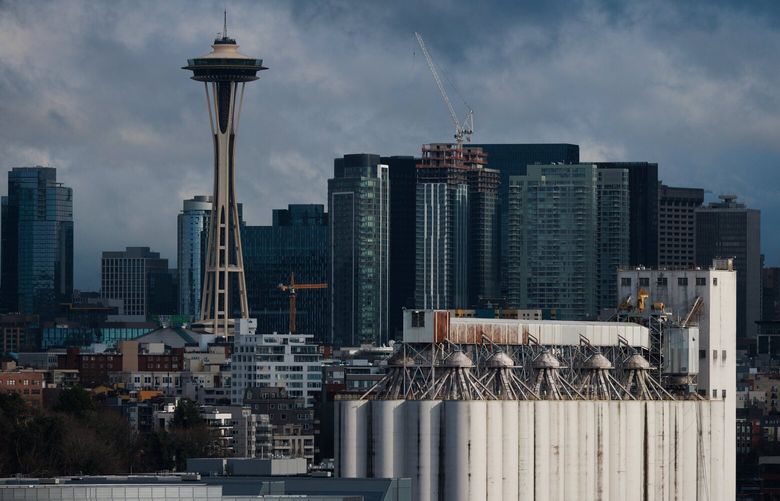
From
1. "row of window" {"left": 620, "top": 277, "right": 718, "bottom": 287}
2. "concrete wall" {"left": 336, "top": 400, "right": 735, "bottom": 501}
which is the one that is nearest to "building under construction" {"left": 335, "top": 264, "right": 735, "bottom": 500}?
"concrete wall" {"left": 336, "top": 400, "right": 735, "bottom": 501}

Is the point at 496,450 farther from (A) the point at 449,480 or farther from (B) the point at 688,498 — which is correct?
(B) the point at 688,498

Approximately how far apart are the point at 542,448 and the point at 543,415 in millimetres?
1936

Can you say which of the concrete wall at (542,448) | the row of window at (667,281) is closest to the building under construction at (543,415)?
the concrete wall at (542,448)

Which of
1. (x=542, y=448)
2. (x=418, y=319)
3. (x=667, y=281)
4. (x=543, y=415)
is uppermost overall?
(x=667, y=281)

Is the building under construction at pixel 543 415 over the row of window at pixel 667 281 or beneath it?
beneath

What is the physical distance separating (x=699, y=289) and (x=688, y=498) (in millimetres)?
15128

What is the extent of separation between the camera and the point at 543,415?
556 ft

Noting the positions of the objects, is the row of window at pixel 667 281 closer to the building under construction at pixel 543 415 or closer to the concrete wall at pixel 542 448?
the building under construction at pixel 543 415

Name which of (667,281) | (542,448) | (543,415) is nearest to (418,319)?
(543,415)

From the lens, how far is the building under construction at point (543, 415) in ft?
535

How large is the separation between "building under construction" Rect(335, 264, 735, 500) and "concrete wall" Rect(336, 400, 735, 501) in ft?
0.19

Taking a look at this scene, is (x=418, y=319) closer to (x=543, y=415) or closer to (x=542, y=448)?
(x=543, y=415)

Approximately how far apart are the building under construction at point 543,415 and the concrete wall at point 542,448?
6cm

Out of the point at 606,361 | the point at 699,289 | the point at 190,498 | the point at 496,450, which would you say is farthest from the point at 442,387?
the point at 190,498
